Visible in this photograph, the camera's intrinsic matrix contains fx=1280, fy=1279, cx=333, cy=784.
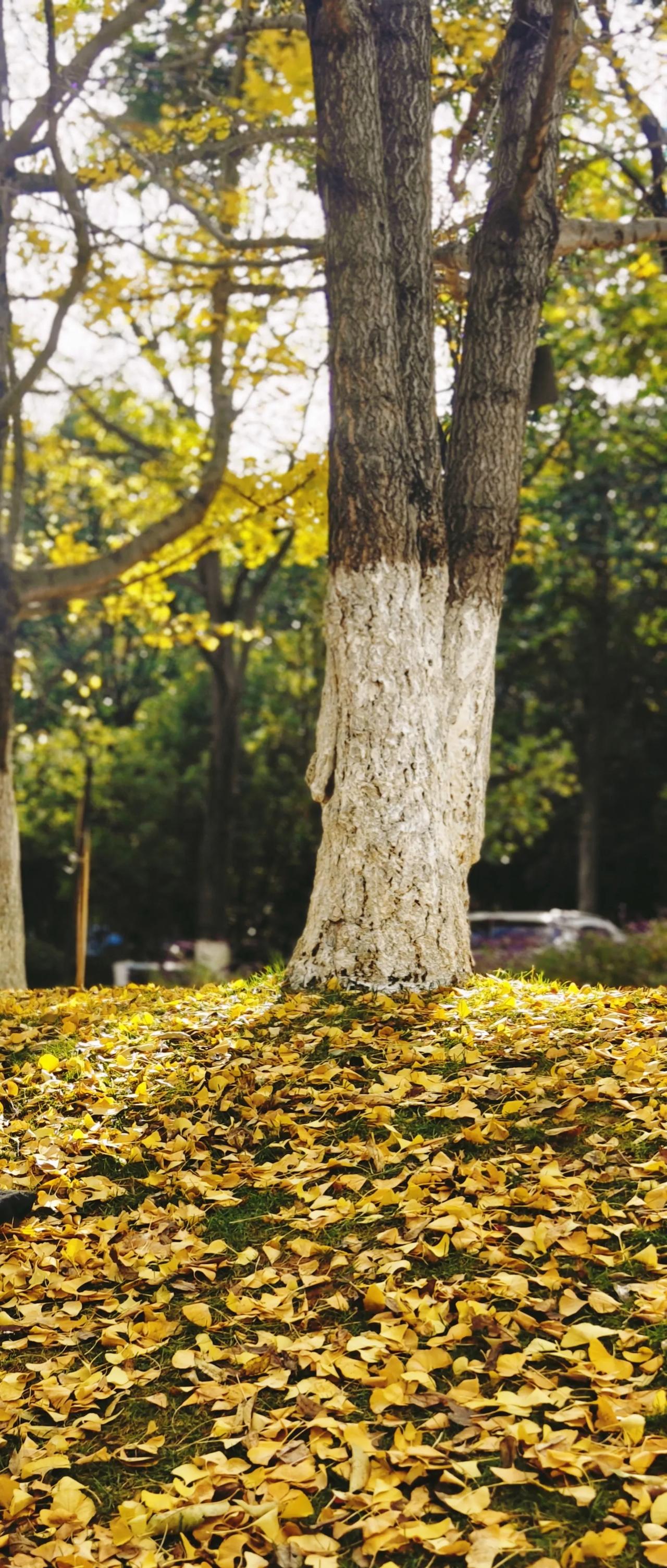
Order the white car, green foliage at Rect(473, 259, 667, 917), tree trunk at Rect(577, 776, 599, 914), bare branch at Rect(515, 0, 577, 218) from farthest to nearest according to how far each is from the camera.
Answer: tree trunk at Rect(577, 776, 599, 914), green foliage at Rect(473, 259, 667, 917), the white car, bare branch at Rect(515, 0, 577, 218)

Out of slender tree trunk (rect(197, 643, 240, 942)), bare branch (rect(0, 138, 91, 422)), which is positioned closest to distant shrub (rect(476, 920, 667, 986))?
slender tree trunk (rect(197, 643, 240, 942))

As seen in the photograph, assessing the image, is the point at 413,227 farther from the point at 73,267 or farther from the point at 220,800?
the point at 220,800

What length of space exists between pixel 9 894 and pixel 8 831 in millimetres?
426

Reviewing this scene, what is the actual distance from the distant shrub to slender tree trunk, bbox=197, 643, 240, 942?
354cm

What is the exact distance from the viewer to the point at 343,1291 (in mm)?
3697

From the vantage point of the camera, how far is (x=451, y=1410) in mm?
3096

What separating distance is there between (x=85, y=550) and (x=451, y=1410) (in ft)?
34.2

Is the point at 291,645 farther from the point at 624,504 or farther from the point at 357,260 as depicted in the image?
the point at 357,260

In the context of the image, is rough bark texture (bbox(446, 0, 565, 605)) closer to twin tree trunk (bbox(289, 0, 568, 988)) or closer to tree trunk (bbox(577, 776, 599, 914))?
twin tree trunk (bbox(289, 0, 568, 988))

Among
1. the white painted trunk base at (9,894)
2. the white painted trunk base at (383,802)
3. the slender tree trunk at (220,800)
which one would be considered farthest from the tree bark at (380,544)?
the slender tree trunk at (220,800)

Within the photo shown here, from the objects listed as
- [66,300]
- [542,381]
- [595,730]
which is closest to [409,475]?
[542,381]

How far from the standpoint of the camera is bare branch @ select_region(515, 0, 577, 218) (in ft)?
19.0

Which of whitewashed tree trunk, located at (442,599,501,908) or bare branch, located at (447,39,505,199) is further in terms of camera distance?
bare branch, located at (447,39,505,199)

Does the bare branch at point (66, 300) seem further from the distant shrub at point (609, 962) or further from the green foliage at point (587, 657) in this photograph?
the green foliage at point (587, 657)
